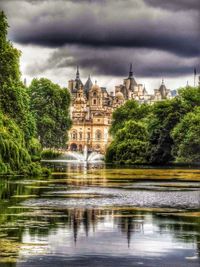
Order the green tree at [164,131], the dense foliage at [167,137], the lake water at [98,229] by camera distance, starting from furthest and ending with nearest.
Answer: the green tree at [164,131]
the dense foliage at [167,137]
the lake water at [98,229]

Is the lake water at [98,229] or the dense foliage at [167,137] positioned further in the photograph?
the dense foliage at [167,137]

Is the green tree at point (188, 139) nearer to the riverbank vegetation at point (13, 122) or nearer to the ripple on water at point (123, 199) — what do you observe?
the riverbank vegetation at point (13, 122)

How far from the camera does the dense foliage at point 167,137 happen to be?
291 ft

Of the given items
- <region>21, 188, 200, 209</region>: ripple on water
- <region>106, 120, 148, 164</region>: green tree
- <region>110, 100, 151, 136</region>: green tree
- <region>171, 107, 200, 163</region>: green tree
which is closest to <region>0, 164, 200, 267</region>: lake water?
<region>21, 188, 200, 209</region>: ripple on water

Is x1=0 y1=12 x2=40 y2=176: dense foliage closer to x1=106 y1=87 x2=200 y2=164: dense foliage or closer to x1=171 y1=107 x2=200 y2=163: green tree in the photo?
x1=171 y1=107 x2=200 y2=163: green tree

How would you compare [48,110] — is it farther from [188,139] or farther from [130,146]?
[188,139]

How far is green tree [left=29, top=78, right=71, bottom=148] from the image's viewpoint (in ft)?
396

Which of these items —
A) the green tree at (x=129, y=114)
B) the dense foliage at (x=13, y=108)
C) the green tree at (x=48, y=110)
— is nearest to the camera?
the dense foliage at (x=13, y=108)

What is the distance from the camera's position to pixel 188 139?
87.5 meters

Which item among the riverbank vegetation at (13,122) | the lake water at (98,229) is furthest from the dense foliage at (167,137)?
the lake water at (98,229)

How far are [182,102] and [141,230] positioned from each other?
7932 centimetres

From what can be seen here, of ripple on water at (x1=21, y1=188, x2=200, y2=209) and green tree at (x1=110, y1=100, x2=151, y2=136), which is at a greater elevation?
green tree at (x1=110, y1=100, x2=151, y2=136)

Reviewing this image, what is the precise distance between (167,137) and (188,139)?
285 inches

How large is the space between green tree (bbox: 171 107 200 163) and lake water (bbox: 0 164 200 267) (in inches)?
2173
